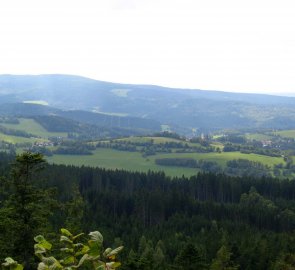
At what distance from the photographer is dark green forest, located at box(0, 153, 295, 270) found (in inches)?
1303

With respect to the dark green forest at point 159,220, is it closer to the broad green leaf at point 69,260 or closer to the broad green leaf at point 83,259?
the broad green leaf at point 69,260

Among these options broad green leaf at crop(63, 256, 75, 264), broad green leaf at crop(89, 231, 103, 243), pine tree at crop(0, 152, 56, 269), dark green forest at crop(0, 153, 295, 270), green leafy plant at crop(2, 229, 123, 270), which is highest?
broad green leaf at crop(89, 231, 103, 243)

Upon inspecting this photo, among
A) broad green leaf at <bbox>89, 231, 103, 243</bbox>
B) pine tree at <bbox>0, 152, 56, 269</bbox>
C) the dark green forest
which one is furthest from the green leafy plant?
pine tree at <bbox>0, 152, 56, 269</bbox>

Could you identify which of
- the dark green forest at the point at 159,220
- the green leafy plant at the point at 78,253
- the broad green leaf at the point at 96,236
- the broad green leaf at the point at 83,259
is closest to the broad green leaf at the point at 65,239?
the green leafy plant at the point at 78,253

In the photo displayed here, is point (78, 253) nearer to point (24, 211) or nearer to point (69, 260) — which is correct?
point (69, 260)

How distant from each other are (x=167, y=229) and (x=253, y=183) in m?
80.2

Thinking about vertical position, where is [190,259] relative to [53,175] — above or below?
above

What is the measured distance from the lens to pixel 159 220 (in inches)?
6176

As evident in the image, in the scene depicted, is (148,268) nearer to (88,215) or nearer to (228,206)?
(88,215)

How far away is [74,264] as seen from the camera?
22.3 ft

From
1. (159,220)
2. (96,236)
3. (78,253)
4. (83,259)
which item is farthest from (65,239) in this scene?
(159,220)

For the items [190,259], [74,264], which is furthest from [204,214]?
[74,264]

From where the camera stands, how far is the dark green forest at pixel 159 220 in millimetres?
33094

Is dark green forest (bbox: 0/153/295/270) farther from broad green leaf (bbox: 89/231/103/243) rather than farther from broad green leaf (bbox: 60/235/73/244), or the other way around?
broad green leaf (bbox: 89/231/103/243)
